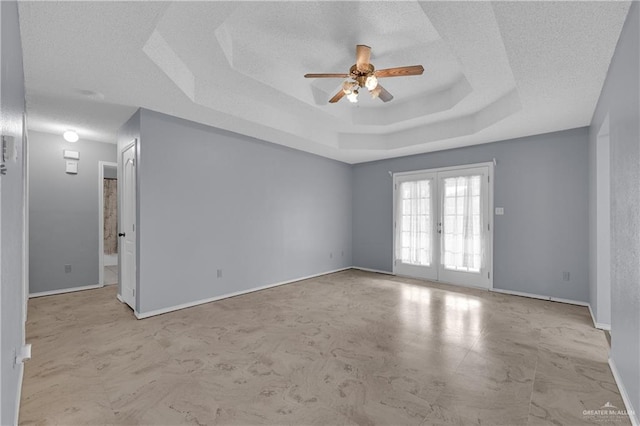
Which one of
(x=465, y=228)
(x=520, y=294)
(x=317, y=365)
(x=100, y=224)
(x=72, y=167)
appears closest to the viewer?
(x=317, y=365)

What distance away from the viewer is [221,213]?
4488 mm

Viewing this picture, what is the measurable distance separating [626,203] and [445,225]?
3583mm

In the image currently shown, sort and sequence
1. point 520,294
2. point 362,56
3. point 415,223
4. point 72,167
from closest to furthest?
point 362,56, point 520,294, point 72,167, point 415,223

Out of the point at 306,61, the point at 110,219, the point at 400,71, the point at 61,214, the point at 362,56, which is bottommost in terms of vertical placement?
the point at 110,219

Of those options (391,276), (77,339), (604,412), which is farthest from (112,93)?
A: (391,276)

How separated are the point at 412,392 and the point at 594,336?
2.46 m

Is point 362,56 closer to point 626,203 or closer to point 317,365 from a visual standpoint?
point 626,203

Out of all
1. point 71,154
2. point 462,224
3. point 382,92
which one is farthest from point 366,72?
point 71,154

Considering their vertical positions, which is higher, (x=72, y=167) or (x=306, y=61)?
(x=306, y=61)

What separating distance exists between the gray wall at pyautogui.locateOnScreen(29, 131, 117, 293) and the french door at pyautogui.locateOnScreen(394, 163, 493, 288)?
18.9ft

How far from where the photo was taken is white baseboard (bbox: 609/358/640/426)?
1.79 metres

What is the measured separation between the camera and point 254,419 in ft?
6.11

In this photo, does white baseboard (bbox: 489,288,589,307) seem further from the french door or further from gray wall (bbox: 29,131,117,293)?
gray wall (bbox: 29,131,117,293)

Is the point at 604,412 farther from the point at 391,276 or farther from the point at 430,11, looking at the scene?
the point at 391,276
